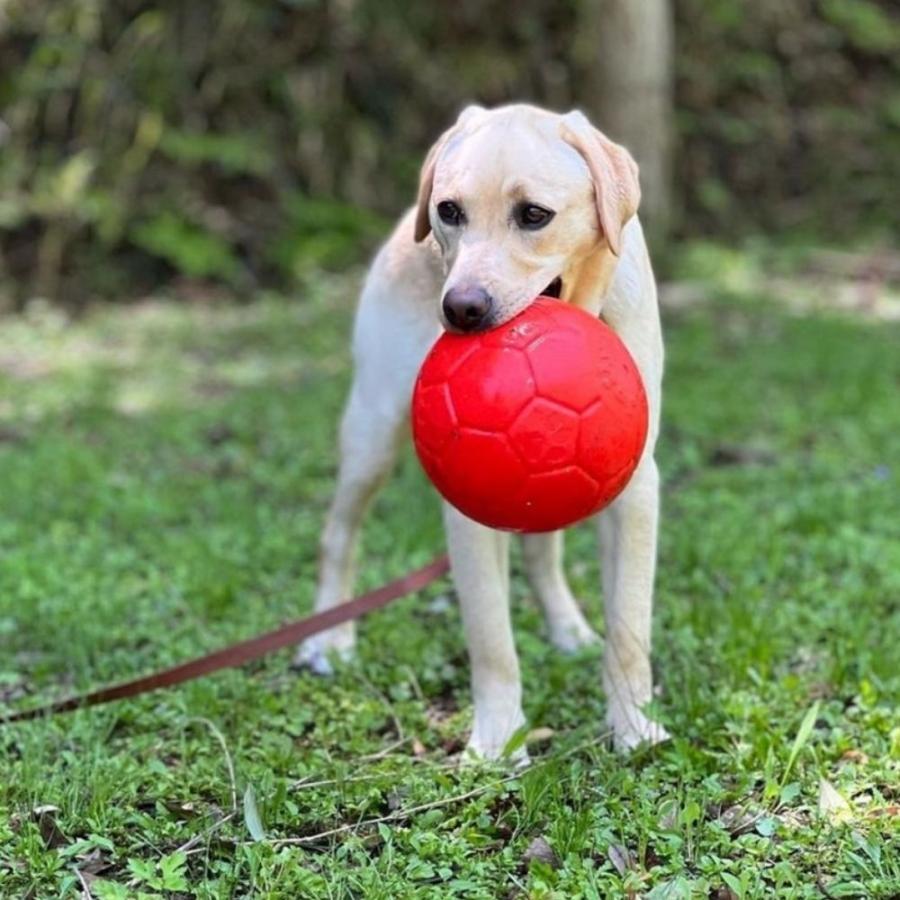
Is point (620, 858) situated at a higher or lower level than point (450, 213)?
lower

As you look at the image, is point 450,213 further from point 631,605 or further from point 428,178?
point 631,605

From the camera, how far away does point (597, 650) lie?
14.6ft

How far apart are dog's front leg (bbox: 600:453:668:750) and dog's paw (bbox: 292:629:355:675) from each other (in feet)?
3.31

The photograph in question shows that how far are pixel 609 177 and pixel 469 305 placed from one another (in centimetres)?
49

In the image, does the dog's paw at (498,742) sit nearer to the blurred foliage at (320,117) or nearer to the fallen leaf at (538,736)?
the fallen leaf at (538,736)

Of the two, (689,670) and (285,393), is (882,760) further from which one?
(285,393)

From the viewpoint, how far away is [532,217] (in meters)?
3.21

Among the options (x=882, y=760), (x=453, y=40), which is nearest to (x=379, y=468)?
(x=882, y=760)

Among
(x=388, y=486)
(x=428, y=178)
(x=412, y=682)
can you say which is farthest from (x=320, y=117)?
(x=428, y=178)

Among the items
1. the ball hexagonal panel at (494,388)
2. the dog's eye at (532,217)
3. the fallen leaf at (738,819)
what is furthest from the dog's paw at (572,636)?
the dog's eye at (532,217)

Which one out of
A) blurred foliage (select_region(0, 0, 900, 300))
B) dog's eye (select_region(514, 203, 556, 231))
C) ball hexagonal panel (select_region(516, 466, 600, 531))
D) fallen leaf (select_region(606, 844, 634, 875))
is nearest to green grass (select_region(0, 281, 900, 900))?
fallen leaf (select_region(606, 844, 634, 875))

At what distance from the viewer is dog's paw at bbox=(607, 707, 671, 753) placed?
3.61m

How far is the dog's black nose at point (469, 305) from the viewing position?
3.10 meters

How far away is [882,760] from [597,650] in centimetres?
120
